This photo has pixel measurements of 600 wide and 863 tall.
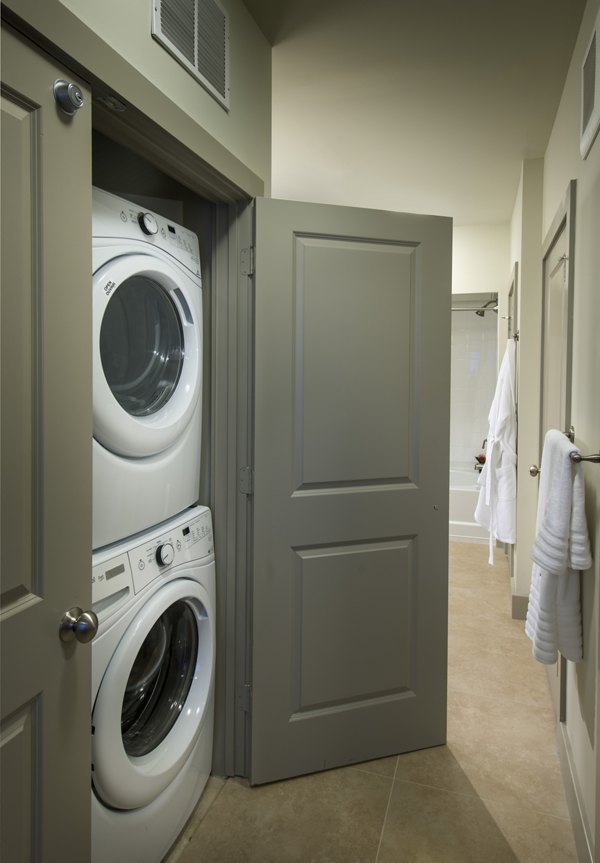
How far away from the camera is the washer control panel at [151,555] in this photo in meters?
1.26


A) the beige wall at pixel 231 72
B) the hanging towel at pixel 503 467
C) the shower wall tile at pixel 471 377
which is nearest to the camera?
the beige wall at pixel 231 72

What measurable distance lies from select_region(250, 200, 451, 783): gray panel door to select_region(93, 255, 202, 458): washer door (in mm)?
235

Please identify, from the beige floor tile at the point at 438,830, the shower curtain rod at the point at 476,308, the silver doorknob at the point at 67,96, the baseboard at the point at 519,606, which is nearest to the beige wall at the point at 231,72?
A: the silver doorknob at the point at 67,96

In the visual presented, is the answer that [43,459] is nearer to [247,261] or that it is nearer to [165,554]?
[165,554]

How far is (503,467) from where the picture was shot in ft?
11.0

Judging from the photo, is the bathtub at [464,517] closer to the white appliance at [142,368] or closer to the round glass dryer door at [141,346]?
the white appliance at [142,368]

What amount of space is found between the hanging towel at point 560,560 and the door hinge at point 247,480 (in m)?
0.87

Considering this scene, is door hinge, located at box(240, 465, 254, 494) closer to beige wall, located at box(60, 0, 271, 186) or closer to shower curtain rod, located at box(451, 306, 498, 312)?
beige wall, located at box(60, 0, 271, 186)

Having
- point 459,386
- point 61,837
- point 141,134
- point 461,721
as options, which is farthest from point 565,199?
point 459,386

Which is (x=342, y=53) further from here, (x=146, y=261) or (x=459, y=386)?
(x=459, y=386)

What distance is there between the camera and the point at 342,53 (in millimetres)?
2094

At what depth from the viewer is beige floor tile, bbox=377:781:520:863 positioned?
61.6 inches

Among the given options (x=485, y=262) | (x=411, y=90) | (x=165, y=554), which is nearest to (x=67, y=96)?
(x=165, y=554)

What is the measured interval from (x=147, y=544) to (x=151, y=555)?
3cm
